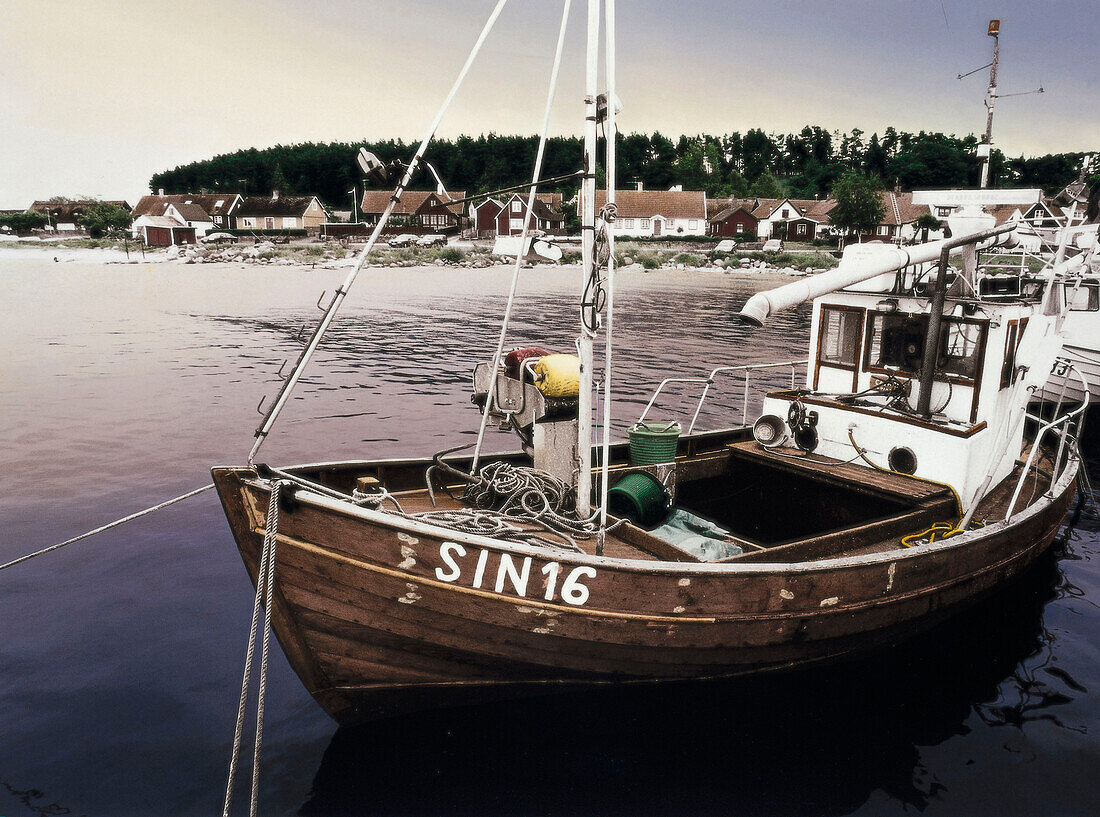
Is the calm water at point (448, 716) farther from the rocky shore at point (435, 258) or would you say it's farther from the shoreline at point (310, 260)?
the rocky shore at point (435, 258)

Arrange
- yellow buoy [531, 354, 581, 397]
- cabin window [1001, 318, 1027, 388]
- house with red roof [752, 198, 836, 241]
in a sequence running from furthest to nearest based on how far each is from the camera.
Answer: house with red roof [752, 198, 836, 241]
cabin window [1001, 318, 1027, 388]
yellow buoy [531, 354, 581, 397]

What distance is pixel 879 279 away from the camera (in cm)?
959

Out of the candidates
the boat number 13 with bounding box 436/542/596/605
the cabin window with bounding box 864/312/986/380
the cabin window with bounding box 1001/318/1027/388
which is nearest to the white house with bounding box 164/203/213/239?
the cabin window with bounding box 864/312/986/380

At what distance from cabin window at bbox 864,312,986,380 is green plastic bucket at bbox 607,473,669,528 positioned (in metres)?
3.89

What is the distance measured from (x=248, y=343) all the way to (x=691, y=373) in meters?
17.8

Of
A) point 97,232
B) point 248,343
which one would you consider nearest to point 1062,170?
point 248,343

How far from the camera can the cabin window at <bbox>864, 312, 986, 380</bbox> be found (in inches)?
345

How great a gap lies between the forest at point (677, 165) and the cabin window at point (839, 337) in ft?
333

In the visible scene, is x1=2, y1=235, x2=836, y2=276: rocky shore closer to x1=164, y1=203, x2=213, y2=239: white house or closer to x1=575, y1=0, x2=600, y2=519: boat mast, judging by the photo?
x1=164, y1=203, x2=213, y2=239: white house

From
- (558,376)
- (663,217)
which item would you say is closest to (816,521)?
(558,376)

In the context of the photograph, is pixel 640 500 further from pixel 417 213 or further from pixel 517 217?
pixel 417 213

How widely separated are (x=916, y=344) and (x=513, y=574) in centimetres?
638

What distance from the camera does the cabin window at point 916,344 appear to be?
877cm

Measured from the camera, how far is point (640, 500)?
7.65 meters
